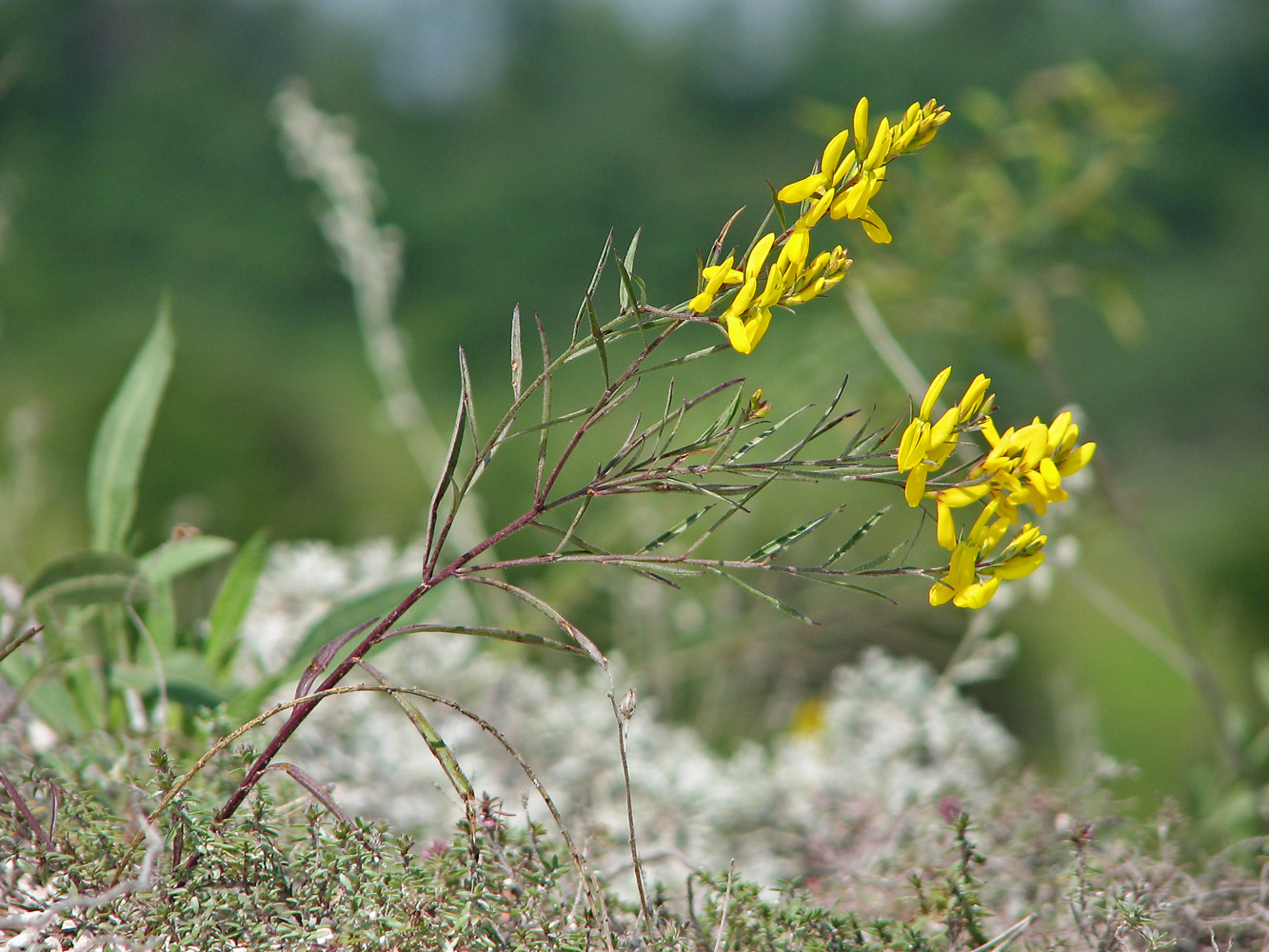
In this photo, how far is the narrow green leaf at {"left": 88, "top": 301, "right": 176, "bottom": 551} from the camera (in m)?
0.86

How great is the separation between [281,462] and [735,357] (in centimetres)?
142

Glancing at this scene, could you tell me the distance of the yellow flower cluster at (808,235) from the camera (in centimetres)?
44

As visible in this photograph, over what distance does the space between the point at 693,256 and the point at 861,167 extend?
4323 mm

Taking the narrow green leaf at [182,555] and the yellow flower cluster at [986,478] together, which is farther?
the narrow green leaf at [182,555]

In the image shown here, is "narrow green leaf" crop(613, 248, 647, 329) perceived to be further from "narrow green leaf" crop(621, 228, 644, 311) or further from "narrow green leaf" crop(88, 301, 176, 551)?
"narrow green leaf" crop(88, 301, 176, 551)

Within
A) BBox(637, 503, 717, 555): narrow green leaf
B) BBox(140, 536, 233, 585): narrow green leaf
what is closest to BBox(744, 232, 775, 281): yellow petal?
BBox(637, 503, 717, 555): narrow green leaf

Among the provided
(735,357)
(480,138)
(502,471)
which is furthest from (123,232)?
(735,357)

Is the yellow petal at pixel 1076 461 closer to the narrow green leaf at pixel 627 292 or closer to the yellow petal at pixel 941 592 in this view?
the yellow petal at pixel 941 592

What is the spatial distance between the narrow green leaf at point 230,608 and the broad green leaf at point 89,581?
23 cm

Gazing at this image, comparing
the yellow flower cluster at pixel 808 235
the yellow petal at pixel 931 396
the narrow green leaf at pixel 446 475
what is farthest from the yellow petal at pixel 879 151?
the narrow green leaf at pixel 446 475

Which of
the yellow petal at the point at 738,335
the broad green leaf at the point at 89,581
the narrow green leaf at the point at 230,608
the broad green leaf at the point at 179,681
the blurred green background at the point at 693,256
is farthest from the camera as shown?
the blurred green background at the point at 693,256

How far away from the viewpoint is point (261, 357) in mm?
3104

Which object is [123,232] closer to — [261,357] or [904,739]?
[261,357]

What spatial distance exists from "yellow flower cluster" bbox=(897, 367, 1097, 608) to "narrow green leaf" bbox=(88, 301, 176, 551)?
673 mm
